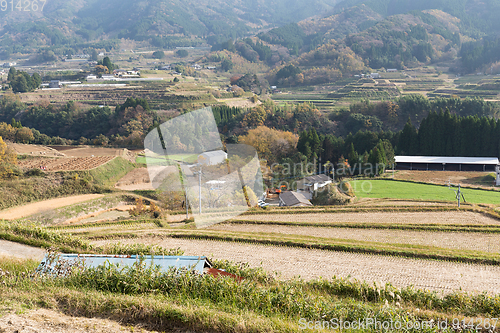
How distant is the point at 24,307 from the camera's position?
5043mm

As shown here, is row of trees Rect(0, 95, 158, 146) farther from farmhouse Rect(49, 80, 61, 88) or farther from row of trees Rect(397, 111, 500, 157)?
row of trees Rect(397, 111, 500, 157)

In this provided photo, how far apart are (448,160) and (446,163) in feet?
1.38

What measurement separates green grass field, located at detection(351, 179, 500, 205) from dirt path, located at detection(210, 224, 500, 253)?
8770 mm

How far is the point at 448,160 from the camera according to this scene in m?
35.2

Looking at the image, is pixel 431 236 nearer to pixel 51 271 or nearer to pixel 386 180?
pixel 51 271

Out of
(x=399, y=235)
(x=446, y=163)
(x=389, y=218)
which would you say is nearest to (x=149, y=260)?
(x=399, y=235)

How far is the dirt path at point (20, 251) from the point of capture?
27.9ft

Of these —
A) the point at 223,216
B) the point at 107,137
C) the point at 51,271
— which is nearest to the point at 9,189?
the point at 223,216

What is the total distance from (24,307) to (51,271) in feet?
4.76

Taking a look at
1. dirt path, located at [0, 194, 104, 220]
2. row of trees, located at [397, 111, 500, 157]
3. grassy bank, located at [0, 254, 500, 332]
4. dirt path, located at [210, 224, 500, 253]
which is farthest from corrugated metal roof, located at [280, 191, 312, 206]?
row of trees, located at [397, 111, 500, 157]

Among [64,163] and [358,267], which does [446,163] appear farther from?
[64,163]

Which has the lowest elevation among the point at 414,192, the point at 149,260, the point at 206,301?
the point at 414,192

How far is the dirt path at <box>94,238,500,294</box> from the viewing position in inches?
372

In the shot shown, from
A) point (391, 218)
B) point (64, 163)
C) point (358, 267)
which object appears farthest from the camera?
point (64, 163)
